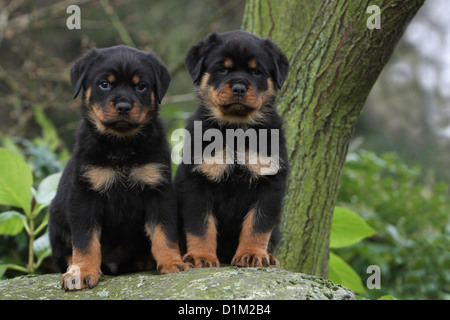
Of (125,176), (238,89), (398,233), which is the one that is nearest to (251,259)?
(125,176)

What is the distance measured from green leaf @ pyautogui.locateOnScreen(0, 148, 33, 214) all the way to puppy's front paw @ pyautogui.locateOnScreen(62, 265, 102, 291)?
1.44 metres

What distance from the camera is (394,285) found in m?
6.64

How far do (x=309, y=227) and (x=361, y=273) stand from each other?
2.53 m

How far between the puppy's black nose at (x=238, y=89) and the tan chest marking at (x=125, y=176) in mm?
731

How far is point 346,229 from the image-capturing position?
4.95 metres

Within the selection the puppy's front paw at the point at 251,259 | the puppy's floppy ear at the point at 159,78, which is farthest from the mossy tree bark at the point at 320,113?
the puppy's floppy ear at the point at 159,78

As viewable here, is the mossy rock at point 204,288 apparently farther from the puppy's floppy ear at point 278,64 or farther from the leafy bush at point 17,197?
the puppy's floppy ear at point 278,64

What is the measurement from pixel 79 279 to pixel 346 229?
8.58 feet

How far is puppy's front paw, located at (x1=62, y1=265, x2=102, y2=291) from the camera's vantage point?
330 cm

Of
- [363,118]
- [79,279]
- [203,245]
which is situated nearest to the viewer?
[79,279]

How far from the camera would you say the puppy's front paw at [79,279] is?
330cm

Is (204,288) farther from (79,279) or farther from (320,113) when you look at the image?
(320,113)

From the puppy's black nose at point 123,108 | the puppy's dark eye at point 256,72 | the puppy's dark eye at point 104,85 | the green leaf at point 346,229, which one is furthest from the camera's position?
the green leaf at point 346,229

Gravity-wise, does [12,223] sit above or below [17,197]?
below
